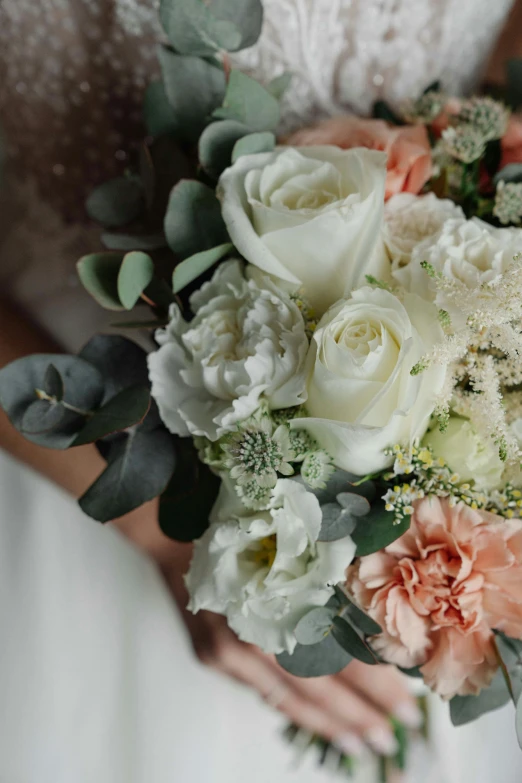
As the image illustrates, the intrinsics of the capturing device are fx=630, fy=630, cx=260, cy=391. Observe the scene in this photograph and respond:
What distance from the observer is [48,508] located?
1037 millimetres

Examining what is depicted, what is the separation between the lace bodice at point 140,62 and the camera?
729 millimetres

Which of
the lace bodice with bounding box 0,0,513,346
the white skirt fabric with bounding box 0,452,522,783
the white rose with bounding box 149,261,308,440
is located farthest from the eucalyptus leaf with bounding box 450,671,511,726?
the lace bodice with bounding box 0,0,513,346

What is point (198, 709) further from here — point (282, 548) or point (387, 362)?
point (387, 362)

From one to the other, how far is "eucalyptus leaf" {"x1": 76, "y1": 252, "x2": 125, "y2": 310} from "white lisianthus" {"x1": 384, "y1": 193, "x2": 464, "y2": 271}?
241 mm

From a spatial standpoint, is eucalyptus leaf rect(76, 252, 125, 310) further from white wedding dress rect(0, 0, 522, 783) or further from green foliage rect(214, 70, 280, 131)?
white wedding dress rect(0, 0, 522, 783)

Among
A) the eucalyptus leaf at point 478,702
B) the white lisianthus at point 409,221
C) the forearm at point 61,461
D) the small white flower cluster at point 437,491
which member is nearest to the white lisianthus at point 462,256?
the white lisianthus at point 409,221

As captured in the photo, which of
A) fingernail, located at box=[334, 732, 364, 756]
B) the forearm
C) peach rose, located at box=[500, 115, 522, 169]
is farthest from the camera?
fingernail, located at box=[334, 732, 364, 756]

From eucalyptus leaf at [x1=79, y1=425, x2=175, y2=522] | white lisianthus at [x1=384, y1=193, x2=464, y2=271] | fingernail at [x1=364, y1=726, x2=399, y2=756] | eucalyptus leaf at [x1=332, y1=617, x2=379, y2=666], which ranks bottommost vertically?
fingernail at [x1=364, y1=726, x2=399, y2=756]

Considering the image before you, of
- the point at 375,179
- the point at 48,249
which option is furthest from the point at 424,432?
the point at 48,249

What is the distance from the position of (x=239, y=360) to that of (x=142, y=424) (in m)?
0.16

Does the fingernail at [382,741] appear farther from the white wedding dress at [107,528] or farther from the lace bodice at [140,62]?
the lace bodice at [140,62]

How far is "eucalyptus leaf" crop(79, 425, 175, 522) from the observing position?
0.55 meters

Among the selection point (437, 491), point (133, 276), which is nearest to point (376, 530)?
point (437, 491)

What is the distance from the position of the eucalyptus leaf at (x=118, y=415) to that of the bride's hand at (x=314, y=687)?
40cm
